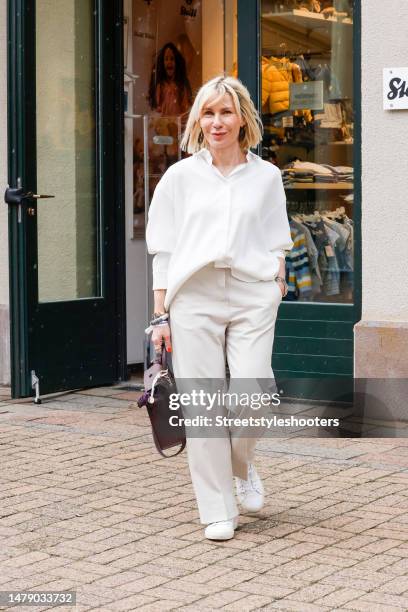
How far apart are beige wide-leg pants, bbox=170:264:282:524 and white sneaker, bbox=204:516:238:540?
2 centimetres

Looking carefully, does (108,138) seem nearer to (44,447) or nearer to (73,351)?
(73,351)

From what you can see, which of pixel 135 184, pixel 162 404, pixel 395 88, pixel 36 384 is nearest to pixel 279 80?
pixel 395 88

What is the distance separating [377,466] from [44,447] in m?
1.91

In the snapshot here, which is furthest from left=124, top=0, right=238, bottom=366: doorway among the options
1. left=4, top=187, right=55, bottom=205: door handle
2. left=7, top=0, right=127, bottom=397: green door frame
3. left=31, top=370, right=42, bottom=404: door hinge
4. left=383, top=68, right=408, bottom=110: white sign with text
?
left=383, top=68, right=408, bottom=110: white sign with text

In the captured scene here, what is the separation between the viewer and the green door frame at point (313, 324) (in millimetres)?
7977

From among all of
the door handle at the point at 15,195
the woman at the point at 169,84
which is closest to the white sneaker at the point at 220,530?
the door handle at the point at 15,195

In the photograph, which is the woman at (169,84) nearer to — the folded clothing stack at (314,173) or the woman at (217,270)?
the folded clothing stack at (314,173)

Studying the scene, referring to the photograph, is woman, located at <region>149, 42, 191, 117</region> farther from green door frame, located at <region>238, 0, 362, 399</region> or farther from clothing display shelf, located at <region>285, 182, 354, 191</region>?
clothing display shelf, located at <region>285, 182, 354, 191</region>

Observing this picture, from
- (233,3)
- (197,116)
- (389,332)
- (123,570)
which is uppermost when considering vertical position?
(233,3)

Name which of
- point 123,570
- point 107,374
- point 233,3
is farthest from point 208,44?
point 123,570

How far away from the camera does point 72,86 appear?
8938mm

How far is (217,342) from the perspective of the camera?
5250 millimetres

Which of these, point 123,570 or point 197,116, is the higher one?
point 197,116

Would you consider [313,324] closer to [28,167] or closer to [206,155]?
[28,167]
